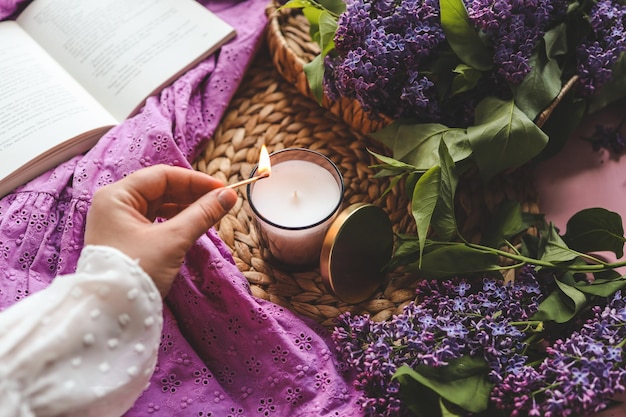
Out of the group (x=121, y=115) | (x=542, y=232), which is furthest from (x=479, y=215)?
(x=121, y=115)

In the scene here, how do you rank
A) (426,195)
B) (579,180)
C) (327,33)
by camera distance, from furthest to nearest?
(579,180), (327,33), (426,195)

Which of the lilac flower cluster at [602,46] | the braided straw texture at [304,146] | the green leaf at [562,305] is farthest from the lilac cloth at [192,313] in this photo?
the lilac flower cluster at [602,46]

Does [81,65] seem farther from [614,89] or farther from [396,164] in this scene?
[614,89]

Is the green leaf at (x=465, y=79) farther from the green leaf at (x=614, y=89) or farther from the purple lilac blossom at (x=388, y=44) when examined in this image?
the green leaf at (x=614, y=89)

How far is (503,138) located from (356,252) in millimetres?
222

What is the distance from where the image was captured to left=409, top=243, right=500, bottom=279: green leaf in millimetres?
683

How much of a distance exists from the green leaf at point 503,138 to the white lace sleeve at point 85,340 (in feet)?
1.35

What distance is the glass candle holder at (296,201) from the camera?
741mm

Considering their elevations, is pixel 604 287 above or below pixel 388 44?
below

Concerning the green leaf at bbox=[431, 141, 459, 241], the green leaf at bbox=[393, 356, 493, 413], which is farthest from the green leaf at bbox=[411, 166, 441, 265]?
the green leaf at bbox=[393, 356, 493, 413]

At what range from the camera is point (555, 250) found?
Result: 72 centimetres

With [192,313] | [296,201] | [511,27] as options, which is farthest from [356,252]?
[511,27]

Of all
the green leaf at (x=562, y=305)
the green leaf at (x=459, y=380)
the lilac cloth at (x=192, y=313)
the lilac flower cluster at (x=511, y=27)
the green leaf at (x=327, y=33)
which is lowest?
the lilac cloth at (x=192, y=313)

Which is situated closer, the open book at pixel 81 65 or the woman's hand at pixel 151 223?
the woman's hand at pixel 151 223
